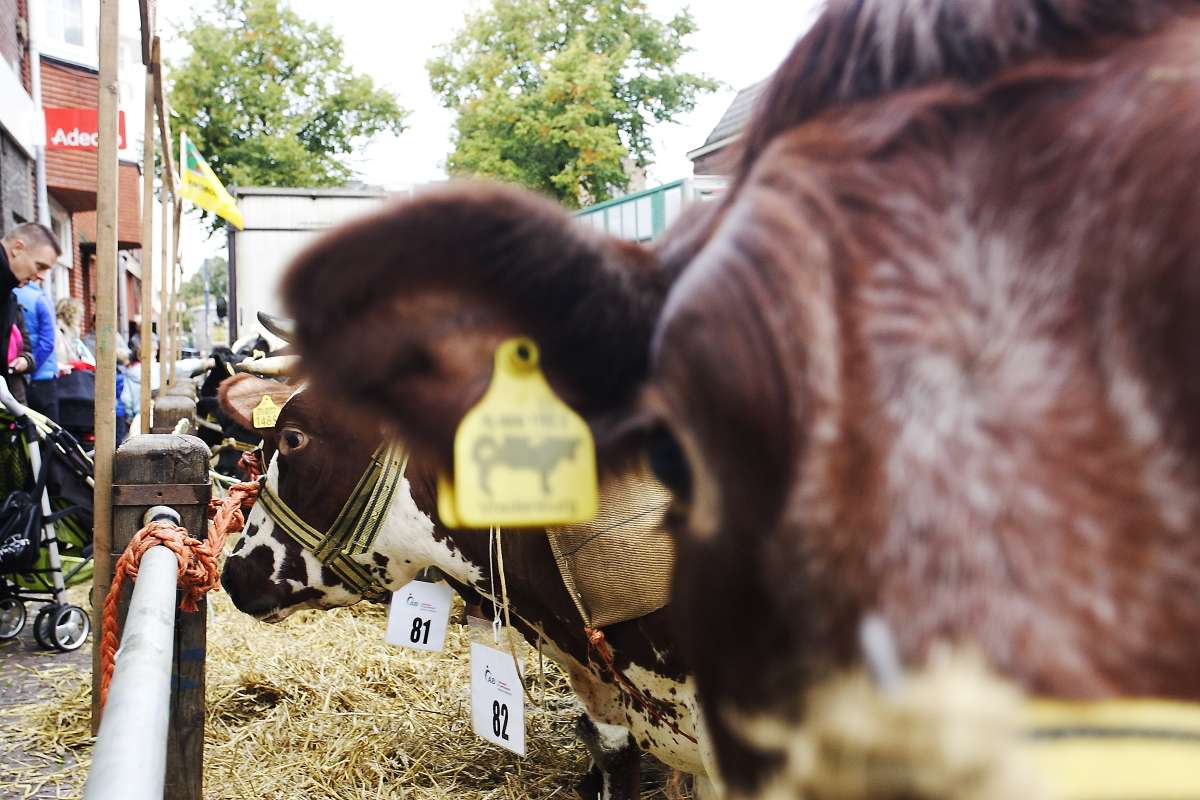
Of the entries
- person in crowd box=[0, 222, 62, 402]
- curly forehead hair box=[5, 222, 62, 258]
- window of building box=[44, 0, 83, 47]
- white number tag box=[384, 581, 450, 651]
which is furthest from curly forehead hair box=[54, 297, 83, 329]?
window of building box=[44, 0, 83, 47]

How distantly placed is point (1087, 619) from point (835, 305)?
0.35m

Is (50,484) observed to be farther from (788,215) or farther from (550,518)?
(788,215)

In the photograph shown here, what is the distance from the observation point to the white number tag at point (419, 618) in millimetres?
3412

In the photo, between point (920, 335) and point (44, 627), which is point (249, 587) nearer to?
point (44, 627)

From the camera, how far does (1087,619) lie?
2.50 ft

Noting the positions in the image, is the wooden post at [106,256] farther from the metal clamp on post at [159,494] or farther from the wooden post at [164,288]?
the wooden post at [164,288]

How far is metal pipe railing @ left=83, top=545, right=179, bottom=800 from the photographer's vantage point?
1051 mm

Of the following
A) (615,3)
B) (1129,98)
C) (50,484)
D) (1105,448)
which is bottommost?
(50,484)

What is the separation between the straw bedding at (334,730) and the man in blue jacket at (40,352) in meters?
2.48

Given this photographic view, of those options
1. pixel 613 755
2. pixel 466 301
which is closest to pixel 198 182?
pixel 613 755

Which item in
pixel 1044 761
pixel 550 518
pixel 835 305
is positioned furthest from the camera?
pixel 550 518

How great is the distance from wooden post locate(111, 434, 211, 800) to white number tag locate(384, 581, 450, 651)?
740 millimetres

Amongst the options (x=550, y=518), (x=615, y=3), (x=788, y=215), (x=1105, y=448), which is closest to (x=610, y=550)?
(x=550, y=518)

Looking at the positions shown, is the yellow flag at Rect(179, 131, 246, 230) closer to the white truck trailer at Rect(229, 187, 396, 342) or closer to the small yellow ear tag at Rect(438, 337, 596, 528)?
the white truck trailer at Rect(229, 187, 396, 342)
